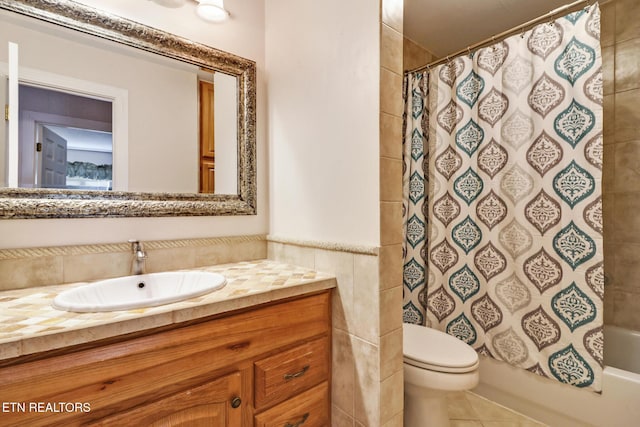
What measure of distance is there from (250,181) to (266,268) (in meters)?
0.47

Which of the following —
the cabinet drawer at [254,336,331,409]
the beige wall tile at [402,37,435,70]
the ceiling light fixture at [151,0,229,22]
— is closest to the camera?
the cabinet drawer at [254,336,331,409]

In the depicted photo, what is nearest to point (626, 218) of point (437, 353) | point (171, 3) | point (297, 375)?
point (437, 353)

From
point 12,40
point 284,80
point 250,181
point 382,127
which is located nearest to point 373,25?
point 382,127

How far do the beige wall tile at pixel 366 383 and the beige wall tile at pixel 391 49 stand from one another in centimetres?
99

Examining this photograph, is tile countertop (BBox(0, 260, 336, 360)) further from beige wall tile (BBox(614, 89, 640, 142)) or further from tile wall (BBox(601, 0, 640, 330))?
beige wall tile (BBox(614, 89, 640, 142))

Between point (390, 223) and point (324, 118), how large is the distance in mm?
520

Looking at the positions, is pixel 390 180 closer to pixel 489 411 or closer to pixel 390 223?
pixel 390 223

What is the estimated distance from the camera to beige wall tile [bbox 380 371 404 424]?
1.02 m

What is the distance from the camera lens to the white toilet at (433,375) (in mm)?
1183

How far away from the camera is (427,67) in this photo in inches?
75.7

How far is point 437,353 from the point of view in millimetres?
1287

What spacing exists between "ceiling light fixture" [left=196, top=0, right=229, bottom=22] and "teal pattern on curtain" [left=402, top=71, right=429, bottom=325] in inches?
Result: 49.1

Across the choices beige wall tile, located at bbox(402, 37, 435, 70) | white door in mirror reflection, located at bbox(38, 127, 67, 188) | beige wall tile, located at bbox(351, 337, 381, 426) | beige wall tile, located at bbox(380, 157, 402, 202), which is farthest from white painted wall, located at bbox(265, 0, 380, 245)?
beige wall tile, located at bbox(402, 37, 435, 70)

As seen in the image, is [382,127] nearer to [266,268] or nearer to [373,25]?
[373,25]
